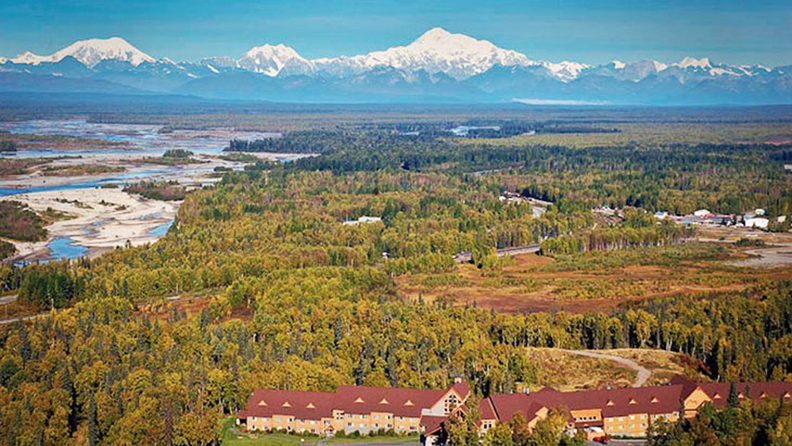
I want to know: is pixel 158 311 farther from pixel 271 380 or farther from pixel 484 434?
pixel 484 434

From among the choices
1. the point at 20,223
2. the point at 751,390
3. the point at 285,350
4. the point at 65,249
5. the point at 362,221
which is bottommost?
the point at 65,249

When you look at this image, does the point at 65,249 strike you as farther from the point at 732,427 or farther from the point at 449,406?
the point at 732,427

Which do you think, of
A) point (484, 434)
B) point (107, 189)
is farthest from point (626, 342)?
point (107, 189)

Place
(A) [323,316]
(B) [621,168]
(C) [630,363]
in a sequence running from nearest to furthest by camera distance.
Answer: (C) [630,363] < (A) [323,316] < (B) [621,168]

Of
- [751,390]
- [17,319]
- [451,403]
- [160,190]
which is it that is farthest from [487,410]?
[160,190]

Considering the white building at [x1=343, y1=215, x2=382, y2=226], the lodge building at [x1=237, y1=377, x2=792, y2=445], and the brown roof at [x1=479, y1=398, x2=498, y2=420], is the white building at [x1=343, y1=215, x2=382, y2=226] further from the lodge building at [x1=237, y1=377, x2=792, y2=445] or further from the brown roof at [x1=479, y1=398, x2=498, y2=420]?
the brown roof at [x1=479, y1=398, x2=498, y2=420]

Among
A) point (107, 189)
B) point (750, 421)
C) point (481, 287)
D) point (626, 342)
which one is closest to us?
point (750, 421)

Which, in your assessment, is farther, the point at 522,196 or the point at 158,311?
the point at 522,196
